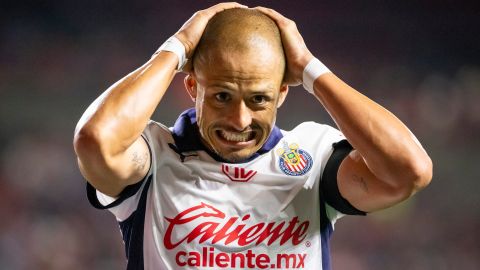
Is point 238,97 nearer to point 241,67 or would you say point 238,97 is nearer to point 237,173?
point 241,67

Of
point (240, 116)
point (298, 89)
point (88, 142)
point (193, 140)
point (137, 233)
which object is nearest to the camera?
point (88, 142)

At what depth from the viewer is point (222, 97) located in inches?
75.7

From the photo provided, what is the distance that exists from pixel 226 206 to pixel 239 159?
0.46 ft

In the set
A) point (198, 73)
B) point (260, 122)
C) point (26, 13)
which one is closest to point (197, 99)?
point (198, 73)

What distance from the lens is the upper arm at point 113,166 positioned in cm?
→ 175

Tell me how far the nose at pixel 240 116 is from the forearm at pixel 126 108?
7.8 inches

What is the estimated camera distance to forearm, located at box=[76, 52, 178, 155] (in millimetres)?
1752

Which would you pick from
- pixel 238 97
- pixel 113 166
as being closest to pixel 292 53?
pixel 238 97

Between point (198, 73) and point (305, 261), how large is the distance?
1.99 ft

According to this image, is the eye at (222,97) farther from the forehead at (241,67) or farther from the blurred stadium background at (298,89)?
the blurred stadium background at (298,89)

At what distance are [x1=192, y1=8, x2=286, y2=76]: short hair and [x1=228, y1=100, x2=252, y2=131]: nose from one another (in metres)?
0.16

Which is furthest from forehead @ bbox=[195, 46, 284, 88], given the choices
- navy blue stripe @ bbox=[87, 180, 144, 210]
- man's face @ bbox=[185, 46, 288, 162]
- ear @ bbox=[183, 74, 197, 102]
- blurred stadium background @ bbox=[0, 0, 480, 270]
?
blurred stadium background @ bbox=[0, 0, 480, 270]

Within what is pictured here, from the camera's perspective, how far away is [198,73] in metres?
1.99

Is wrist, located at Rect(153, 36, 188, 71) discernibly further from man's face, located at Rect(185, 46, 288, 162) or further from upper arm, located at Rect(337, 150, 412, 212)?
upper arm, located at Rect(337, 150, 412, 212)
